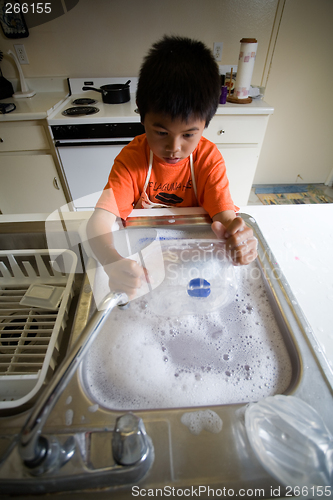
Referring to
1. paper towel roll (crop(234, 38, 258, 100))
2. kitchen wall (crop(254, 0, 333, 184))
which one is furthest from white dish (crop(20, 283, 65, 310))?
kitchen wall (crop(254, 0, 333, 184))

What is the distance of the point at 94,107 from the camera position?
1.60 metres

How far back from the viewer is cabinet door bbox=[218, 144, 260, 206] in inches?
66.8

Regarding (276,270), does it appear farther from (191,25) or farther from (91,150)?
(191,25)

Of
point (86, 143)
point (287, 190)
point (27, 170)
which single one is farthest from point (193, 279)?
point (287, 190)

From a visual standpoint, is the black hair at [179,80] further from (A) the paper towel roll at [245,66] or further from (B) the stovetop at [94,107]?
(A) the paper towel roll at [245,66]

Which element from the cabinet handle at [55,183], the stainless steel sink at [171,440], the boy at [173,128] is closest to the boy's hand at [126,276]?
the boy at [173,128]

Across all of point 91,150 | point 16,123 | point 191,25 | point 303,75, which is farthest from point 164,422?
point 303,75

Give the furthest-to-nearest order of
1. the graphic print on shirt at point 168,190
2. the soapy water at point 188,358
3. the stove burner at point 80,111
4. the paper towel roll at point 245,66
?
the stove burner at point 80,111 < the paper towel roll at point 245,66 < the graphic print on shirt at point 168,190 < the soapy water at point 188,358

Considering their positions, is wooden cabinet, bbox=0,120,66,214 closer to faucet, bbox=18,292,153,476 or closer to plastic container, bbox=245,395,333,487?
faucet, bbox=18,292,153,476

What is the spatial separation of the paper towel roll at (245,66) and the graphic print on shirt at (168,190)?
1080 mm

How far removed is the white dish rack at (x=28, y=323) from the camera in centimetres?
45

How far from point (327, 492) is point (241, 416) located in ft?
0.41

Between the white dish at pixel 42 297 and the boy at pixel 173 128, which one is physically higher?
the boy at pixel 173 128

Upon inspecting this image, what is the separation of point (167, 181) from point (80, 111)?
1025 millimetres
